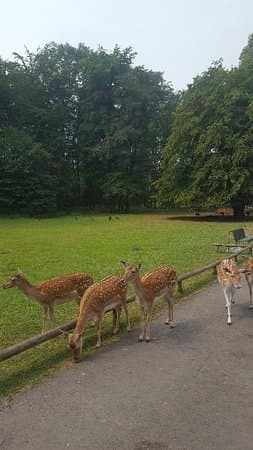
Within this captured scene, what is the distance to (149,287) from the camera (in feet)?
26.1

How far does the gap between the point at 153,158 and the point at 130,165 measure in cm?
348

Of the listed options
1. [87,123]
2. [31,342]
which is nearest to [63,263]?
[31,342]

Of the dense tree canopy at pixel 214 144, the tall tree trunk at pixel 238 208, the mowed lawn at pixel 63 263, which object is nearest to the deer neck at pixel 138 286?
the mowed lawn at pixel 63 263

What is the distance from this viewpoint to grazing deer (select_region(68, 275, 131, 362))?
6.64 metres

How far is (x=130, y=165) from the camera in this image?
160 ft

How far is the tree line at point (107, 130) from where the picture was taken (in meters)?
35.4

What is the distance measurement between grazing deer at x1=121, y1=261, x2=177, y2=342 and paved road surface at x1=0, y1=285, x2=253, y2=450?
1.17 ft

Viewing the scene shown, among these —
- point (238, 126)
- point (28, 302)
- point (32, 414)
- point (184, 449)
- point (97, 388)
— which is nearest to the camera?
point (184, 449)

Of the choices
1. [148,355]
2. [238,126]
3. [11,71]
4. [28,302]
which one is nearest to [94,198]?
[11,71]

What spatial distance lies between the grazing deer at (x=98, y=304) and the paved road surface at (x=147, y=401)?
0.33 meters

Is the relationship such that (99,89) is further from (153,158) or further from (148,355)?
(148,355)

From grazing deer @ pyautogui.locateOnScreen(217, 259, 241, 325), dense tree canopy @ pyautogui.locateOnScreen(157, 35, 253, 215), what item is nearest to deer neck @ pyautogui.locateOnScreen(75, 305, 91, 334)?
grazing deer @ pyautogui.locateOnScreen(217, 259, 241, 325)

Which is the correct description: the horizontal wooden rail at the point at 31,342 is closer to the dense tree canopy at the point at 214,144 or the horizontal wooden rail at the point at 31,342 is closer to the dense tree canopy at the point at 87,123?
the dense tree canopy at the point at 214,144

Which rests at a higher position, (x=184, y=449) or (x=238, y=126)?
(x=238, y=126)
